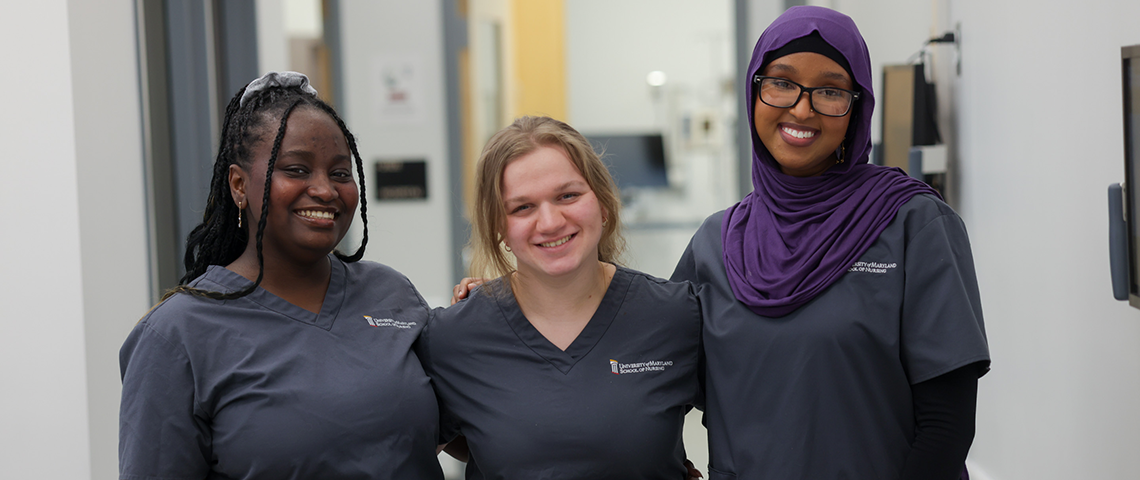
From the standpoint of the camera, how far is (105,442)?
2205 mm

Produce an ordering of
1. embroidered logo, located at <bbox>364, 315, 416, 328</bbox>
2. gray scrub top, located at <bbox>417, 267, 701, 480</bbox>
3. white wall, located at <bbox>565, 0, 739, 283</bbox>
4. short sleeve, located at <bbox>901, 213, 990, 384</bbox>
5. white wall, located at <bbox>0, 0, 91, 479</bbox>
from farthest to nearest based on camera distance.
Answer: white wall, located at <bbox>565, 0, 739, 283</bbox> < white wall, located at <bbox>0, 0, 91, 479</bbox> < embroidered logo, located at <bbox>364, 315, 416, 328</bbox> < gray scrub top, located at <bbox>417, 267, 701, 480</bbox> < short sleeve, located at <bbox>901, 213, 990, 384</bbox>

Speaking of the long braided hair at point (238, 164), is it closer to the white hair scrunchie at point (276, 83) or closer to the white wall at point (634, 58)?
the white hair scrunchie at point (276, 83)

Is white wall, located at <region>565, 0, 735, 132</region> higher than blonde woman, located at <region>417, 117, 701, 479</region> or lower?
higher

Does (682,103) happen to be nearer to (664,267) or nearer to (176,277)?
(664,267)

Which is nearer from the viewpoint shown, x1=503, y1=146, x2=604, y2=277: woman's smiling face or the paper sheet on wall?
x1=503, y1=146, x2=604, y2=277: woman's smiling face

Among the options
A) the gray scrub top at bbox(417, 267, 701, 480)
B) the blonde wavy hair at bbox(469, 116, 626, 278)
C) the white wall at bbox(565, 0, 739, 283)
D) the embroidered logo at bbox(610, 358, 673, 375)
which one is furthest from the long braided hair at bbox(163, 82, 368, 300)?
the white wall at bbox(565, 0, 739, 283)

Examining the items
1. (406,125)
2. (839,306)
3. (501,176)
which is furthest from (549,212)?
(406,125)

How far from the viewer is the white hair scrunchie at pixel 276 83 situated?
134 cm

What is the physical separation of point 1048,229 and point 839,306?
75cm

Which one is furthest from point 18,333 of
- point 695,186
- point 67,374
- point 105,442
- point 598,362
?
point 695,186

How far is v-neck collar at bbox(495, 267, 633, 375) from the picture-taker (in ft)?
4.45

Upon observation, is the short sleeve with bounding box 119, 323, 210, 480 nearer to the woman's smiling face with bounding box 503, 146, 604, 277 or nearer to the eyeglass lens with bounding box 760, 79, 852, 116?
the woman's smiling face with bounding box 503, 146, 604, 277

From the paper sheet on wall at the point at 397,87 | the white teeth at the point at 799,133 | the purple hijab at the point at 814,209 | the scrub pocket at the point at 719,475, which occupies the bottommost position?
the scrub pocket at the point at 719,475

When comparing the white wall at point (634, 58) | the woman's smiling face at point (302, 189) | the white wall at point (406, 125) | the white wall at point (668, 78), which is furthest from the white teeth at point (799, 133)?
the white wall at point (634, 58)
